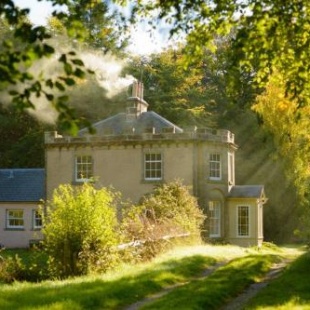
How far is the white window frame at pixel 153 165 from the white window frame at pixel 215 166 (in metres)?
2.70

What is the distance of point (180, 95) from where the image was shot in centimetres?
4678

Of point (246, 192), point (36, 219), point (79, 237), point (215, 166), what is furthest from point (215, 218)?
point (79, 237)

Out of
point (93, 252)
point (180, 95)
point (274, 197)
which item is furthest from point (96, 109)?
point (93, 252)

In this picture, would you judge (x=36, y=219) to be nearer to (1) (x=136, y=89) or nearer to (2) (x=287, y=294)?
(1) (x=136, y=89)

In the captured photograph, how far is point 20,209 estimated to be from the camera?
37.5 metres

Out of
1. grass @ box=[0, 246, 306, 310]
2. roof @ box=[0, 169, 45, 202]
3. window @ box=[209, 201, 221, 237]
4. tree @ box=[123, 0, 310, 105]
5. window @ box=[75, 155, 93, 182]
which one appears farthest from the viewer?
roof @ box=[0, 169, 45, 202]

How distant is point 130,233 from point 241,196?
47.7 feet

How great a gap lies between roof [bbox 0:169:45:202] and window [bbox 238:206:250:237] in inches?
462

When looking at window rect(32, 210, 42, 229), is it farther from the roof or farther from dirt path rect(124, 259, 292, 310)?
dirt path rect(124, 259, 292, 310)

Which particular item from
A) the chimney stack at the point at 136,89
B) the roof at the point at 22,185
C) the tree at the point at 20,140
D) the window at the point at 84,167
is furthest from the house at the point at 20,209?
the chimney stack at the point at 136,89

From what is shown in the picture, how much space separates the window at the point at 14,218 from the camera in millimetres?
37406

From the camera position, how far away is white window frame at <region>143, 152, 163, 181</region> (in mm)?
33094

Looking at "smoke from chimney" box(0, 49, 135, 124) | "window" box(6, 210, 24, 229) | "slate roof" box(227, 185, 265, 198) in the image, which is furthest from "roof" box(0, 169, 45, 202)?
"slate roof" box(227, 185, 265, 198)

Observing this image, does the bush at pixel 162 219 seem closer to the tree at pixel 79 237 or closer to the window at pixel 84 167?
the tree at pixel 79 237
